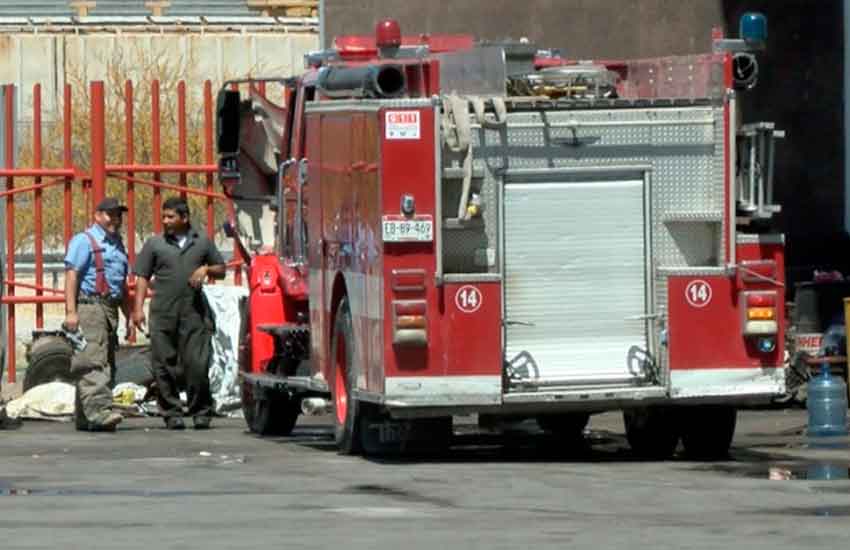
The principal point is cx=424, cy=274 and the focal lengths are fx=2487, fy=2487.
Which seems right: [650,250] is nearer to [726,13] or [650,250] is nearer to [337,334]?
[337,334]

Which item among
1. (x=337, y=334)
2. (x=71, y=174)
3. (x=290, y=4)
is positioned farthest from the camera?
(x=290, y=4)

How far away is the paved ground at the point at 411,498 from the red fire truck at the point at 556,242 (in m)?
0.55

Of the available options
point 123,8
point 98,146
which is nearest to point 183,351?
point 98,146

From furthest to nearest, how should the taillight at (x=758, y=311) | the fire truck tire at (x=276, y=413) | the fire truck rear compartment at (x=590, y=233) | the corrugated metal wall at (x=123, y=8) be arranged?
1. the corrugated metal wall at (x=123, y=8)
2. the fire truck tire at (x=276, y=413)
3. the taillight at (x=758, y=311)
4. the fire truck rear compartment at (x=590, y=233)

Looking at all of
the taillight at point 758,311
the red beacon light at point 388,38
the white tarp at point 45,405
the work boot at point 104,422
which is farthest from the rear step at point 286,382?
the taillight at point 758,311

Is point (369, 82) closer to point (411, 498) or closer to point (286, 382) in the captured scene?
point (286, 382)

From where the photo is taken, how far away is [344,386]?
16484 millimetres

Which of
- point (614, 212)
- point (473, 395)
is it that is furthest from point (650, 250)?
point (473, 395)

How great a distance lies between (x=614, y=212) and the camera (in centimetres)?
1541

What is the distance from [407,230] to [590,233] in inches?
46.4

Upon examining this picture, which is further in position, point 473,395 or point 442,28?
point 442,28

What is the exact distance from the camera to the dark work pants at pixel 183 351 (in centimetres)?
1952

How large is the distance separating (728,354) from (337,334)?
2.67m

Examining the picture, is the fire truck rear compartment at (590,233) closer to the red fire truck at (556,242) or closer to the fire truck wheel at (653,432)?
the red fire truck at (556,242)
